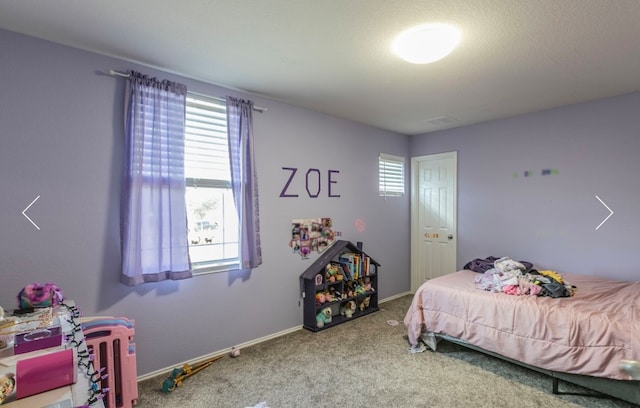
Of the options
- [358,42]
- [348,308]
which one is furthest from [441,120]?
[348,308]

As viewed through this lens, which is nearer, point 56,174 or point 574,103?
point 56,174

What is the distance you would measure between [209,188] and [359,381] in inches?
80.2

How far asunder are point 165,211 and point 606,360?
10.7 ft

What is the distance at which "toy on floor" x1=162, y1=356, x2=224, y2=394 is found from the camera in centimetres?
233

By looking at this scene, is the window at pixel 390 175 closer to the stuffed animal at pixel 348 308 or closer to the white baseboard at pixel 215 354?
the stuffed animal at pixel 348 308

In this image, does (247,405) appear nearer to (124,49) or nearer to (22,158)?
(22,158)

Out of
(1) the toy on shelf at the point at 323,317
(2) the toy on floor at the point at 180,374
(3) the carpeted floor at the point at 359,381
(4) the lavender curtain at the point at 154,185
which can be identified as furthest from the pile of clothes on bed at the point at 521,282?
(4) the lavender curtain at the point at 154,185

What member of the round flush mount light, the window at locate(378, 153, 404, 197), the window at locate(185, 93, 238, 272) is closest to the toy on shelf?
the window at locate(185, 93, 238, 272)

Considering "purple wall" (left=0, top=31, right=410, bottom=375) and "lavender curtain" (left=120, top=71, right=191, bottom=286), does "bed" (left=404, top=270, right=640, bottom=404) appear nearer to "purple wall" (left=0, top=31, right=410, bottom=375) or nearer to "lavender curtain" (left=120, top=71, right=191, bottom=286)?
"purple wall" (left=0, top=31, right=410, bottom=375)

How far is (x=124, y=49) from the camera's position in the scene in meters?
2.27

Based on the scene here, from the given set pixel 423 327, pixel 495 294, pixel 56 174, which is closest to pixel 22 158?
pixel 56 174

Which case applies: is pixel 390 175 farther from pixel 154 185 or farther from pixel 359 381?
pixel 154 185

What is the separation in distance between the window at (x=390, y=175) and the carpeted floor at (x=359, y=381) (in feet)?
6.97

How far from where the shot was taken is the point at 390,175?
4715mm
